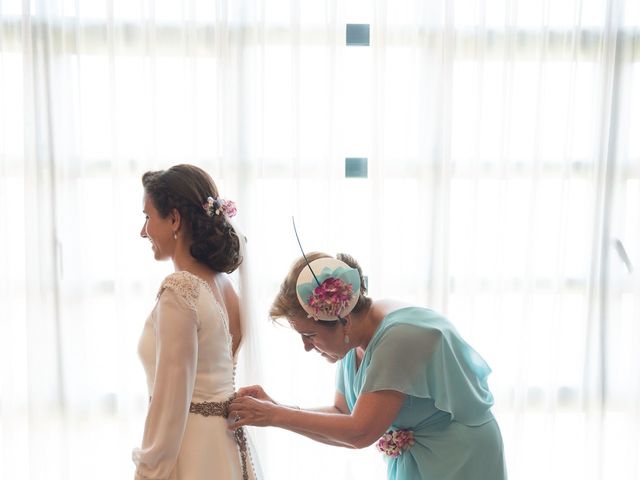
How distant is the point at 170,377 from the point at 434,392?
2.27 feet

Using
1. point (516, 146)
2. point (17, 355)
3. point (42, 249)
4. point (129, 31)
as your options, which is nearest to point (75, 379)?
point (17, 355)

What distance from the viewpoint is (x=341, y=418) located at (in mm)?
1911

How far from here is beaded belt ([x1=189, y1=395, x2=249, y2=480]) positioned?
187cm

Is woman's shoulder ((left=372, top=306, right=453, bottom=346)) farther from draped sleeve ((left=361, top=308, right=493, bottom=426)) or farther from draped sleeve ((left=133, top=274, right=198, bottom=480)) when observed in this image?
draped sleeve ((left=133, top=274, right=198, bottom=480))

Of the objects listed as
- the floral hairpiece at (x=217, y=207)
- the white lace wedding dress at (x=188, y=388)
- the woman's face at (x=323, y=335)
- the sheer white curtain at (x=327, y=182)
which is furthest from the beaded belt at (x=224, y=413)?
the sheer white curtain at (x=327, y=182)

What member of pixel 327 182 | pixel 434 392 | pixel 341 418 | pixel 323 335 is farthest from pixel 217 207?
pixel 327 182

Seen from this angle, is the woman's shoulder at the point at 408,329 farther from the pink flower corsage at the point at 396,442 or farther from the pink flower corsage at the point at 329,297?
the pink flower corsage at the point at 396,442

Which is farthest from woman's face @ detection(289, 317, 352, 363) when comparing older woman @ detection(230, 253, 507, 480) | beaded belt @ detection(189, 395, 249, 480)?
beaded belt @ detection(189, 395, 249, 480)

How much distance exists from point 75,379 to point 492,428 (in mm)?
1844

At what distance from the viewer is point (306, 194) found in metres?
3.09

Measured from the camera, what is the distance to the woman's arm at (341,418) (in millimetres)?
1882

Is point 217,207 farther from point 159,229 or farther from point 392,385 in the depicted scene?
point 392,385

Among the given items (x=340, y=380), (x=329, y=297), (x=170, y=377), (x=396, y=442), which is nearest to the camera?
(x=170, y=377)

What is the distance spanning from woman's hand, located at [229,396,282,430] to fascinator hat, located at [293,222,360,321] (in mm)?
269
